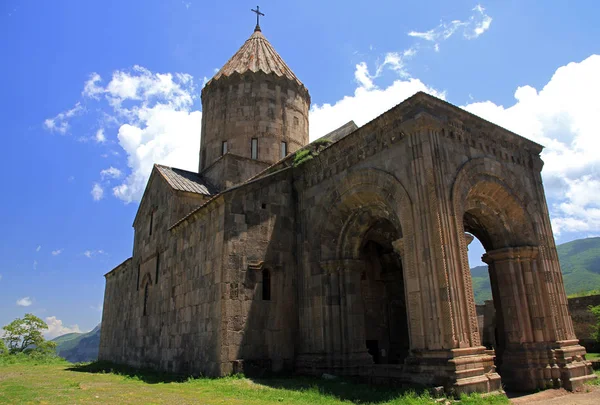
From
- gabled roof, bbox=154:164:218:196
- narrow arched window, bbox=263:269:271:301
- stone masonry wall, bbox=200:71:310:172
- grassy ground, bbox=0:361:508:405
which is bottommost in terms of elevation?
grassy ground, bbox=0:361:508:405

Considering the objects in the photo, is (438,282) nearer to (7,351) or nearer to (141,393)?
(141,393)

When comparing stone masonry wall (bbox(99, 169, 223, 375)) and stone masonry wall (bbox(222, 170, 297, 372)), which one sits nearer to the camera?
stone masonry wall (bbox(222, 170, 297, 372))

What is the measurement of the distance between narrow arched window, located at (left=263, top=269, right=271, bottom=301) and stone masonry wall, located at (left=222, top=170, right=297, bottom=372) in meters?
A: 0.06

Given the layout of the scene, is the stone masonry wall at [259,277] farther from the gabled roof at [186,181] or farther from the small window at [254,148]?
the small window at [254,148]

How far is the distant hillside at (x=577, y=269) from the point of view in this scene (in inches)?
3307

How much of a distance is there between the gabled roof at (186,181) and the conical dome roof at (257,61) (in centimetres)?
412

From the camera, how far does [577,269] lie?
10200 cm

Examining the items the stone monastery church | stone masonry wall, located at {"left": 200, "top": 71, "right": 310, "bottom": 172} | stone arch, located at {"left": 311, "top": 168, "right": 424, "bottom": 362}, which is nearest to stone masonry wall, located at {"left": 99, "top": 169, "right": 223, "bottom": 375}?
the stone monastery church

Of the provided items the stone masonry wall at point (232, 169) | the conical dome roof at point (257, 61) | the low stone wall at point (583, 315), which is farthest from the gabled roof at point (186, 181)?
the low stone wall at point (583, 315)

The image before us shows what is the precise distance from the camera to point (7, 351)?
→ 29.1 m

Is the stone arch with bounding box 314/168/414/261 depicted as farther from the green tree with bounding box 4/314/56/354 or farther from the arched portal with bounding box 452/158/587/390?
the green tree with bounding box 4/314/56/354

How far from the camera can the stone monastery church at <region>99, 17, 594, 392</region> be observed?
8125 millimetres

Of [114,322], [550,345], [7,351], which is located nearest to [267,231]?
[550,345]

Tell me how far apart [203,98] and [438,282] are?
13465 mm
